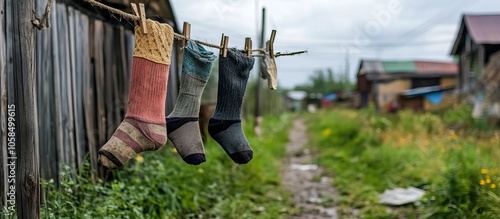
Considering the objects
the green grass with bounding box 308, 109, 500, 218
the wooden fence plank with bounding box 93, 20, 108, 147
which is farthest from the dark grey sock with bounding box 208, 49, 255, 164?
the green grass with bounding box 308, 109, 500, 218

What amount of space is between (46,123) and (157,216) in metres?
1.13

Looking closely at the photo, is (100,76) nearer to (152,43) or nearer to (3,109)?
(3,109)

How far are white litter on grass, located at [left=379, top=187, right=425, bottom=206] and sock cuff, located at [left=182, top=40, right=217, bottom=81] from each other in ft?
12.2

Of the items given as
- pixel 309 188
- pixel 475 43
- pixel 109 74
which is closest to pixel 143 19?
pixel 109 74

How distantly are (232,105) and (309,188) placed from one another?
4.56 metres

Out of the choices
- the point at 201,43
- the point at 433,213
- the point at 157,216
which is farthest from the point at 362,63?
the point at 201,43

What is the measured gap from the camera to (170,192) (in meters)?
4.09

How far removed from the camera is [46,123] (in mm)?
3055

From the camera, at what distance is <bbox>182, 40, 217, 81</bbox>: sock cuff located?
A: 7.25ft

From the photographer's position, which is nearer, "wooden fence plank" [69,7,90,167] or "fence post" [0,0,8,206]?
"fence post" [0,0,8,206]

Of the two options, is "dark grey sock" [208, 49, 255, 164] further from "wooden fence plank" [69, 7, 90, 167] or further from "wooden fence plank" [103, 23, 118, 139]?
"wooden fence plank" [103, 23, 118, 139]

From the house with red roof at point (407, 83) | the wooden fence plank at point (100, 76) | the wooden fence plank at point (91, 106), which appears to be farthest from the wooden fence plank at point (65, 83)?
the house with red roof at point (407, 83)

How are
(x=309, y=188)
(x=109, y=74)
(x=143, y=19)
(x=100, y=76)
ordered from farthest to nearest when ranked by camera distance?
(x=309, y=188) < (x=109, y=74) < (x=100, y=76) < (x=143, y=19)

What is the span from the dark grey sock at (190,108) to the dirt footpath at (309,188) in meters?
3.19
